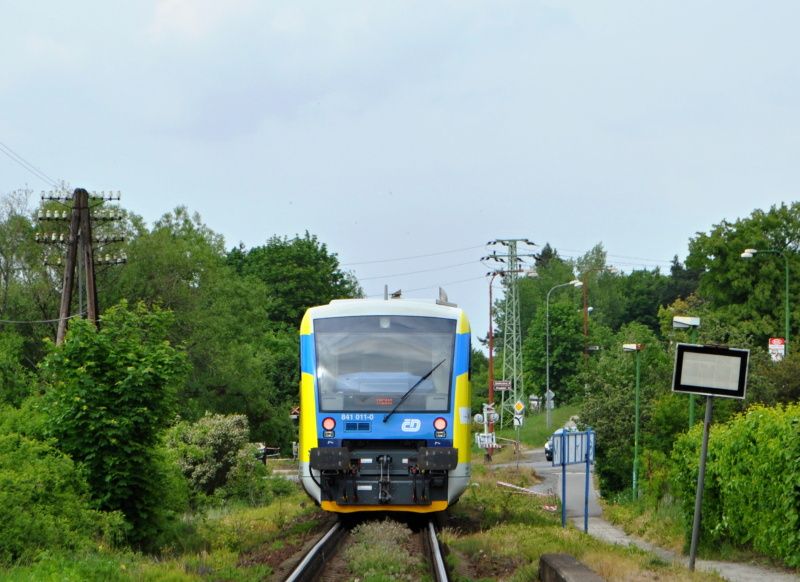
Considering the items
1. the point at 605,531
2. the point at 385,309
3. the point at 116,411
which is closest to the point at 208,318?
the point at 605,531

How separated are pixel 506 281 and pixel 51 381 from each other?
4252 centimetres

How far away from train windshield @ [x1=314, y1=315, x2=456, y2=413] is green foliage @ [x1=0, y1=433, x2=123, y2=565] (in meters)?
3.78

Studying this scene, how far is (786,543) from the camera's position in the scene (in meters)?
13.9

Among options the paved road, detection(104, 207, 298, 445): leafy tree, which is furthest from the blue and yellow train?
detection(104, 207, 298, 445): leafy tree

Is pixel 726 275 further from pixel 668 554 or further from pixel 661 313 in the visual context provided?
pixel 668 554

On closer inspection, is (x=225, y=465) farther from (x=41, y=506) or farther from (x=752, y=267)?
(x=752, y=267)

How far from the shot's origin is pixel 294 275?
285ft

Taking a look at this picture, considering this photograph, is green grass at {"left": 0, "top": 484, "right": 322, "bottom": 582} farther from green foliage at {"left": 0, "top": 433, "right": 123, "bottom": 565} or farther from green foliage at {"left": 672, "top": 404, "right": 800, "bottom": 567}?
green foliage at {"left": 672, "top": 404, "right": 800, "bottom": 567}

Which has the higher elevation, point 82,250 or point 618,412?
point 82,250

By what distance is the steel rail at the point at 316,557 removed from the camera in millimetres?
11988

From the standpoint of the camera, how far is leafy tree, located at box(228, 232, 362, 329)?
86650 millimetres

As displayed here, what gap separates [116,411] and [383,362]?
3.93 meters

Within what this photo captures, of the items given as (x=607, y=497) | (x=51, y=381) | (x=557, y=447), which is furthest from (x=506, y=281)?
(x=51, y=381)

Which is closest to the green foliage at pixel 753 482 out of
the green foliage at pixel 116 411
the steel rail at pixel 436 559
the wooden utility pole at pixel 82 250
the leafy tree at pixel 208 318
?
the steel rail at pixel 436 559
